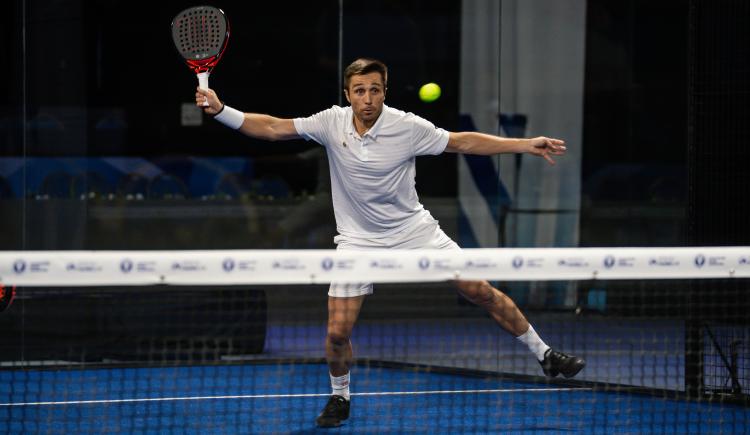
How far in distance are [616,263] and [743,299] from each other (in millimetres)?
3953

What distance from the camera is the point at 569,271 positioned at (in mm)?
4121

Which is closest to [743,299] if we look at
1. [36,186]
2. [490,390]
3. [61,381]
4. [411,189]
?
[490,390]

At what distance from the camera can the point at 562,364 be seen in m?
5.35

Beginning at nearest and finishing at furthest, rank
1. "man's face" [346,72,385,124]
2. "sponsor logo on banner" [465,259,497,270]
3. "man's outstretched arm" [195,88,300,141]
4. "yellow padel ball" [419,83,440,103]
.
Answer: "sponsor logo on banner" [465,259,497,270] < "man's outstretched arm" [195,88,300,141] < "man's face" [346,72,385,124] < "yellow padel ball" [419,83,440,103]

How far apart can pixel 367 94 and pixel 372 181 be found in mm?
405

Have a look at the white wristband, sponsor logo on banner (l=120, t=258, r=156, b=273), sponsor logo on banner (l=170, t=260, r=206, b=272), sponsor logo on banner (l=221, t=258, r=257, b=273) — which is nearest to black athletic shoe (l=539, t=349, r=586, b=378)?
the white wristband

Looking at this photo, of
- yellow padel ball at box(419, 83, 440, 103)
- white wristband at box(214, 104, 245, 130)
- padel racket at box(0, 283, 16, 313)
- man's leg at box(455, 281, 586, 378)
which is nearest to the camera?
white wristband at box(214, 104, 245, 130)

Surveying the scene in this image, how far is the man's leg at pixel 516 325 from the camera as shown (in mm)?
5242

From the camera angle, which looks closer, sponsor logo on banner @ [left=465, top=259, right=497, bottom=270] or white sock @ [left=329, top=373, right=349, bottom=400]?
sponsor logo on banner @ [left=465, top=259, right=497, bottom=270]

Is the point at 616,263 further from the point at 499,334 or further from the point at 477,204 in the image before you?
the point at 477,204

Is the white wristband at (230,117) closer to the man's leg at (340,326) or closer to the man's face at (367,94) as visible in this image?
the man's face at (367,94)

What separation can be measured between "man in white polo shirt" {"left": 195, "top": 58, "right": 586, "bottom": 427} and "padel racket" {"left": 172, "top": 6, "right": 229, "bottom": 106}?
0.30 metres

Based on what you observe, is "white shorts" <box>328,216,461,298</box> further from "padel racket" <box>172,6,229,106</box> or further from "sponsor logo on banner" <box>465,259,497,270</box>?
"sponsor logo on banner" <box>465,259,497,270</box>

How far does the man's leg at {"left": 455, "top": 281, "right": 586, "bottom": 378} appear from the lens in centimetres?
524
